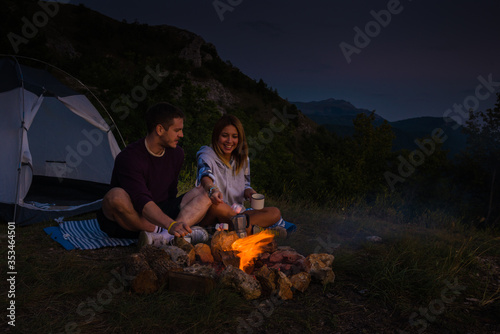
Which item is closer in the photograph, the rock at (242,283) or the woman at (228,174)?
the rock at (242,283)

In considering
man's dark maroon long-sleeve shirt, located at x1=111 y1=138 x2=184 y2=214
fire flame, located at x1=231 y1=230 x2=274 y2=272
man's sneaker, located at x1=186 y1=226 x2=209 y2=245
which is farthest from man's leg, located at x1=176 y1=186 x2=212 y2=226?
fire flame, located at x1=231 y1=230 x2=274 y2=272

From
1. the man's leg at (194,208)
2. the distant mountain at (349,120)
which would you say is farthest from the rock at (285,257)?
the distant mountain at (349,120)

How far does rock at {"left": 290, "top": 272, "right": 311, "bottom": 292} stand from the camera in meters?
2.62

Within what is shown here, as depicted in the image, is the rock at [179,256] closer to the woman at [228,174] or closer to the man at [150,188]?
the man at [150,188]

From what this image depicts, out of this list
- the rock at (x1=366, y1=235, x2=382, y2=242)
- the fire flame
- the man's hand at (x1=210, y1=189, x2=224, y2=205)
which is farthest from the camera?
the rock at (x1=366, y1=235, x2=382, y2=242)

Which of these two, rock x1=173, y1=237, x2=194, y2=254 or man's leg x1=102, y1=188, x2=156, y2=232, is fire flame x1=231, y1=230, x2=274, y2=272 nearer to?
rock x1=173, y1=237, x2=194, y2=254

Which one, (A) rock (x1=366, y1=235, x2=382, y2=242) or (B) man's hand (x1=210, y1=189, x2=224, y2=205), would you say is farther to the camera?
(A) rock (x1=366, y1=235, x2=382, y2=242)

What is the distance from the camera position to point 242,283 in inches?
98.8

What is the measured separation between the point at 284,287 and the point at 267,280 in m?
0.13

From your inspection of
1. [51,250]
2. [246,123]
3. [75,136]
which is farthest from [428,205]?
[51,250]

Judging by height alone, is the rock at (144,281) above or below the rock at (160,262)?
below

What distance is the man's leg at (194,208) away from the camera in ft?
11.2

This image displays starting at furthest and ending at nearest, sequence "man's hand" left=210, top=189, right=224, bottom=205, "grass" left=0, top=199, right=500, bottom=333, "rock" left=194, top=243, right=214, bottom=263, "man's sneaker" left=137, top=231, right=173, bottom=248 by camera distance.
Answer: "man's sneaker" left=137, top=231, right=173, bottom=248 → "man's hand" left=210, top=189, right=224, bottom=205 → "rock" left=194, top=243, right=214, bottom=263 → "grass" left=0, top=199, right=500, bottom=333

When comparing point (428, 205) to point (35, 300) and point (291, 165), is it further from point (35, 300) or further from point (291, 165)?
point (35, 300)
